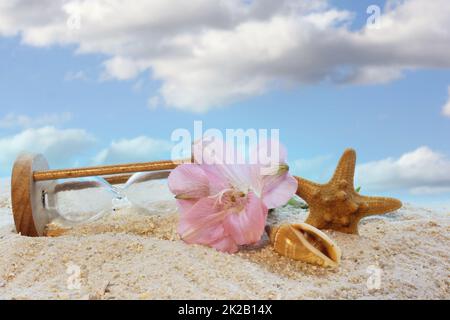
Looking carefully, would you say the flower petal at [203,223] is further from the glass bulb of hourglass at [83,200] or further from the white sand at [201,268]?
the glass bulb of hourglass at [83,200]

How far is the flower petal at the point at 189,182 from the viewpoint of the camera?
191 centimetres

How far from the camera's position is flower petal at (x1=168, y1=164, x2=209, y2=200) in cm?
191

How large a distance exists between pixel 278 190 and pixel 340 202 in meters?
0.34

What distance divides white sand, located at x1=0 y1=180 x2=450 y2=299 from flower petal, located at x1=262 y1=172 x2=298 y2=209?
0.55 ft

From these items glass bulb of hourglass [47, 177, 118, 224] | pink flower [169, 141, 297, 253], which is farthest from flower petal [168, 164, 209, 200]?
glass bulb of hourglass [47, 177, 118, 224]

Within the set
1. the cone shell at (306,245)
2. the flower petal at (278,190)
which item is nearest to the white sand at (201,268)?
the cone shell at (306,245)

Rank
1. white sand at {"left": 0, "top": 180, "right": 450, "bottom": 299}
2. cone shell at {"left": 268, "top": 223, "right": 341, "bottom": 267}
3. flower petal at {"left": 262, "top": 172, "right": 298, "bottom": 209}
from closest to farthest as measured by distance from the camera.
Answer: white sand at {"left": 0, "top": 180, "right": 450, "bottom": 299} < cone shell at {"left": 268, "top": 223, "right": 341, "bottom": 267} < flower petal at {"left": 262, "top": 172, "right": 298, "bottom": 209}

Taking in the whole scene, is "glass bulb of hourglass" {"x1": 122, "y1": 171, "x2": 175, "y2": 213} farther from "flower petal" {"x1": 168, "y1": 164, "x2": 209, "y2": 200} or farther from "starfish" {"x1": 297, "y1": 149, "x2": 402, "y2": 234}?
"starfish" {"x1": 297, "y1": 149, "x2": 402, "y2": 234}

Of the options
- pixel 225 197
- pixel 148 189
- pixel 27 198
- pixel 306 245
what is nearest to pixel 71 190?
pixel 27 198

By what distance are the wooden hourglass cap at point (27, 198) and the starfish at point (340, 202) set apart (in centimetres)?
111

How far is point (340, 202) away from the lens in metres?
2.11

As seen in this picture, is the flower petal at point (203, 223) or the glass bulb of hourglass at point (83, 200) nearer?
the flower petal at point (203, 223)

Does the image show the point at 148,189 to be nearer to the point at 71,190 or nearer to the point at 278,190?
the point at 71,190
